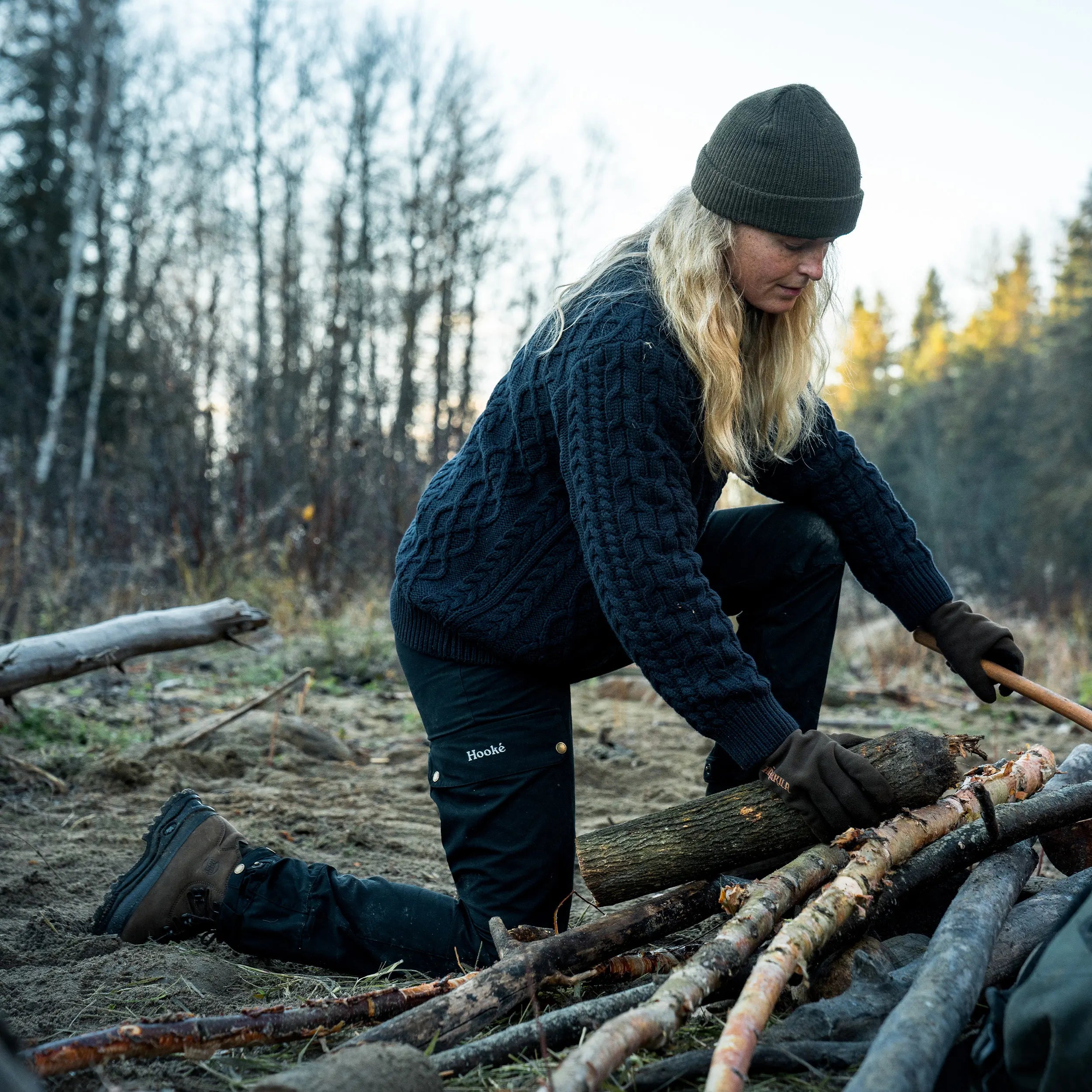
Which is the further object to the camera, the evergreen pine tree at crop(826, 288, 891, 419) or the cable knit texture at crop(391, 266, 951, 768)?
the evergreen pine tree at crop(826, 288, 891, 419)

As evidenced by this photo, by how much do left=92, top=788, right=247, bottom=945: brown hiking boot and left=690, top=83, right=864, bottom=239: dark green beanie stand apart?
6.46 feet

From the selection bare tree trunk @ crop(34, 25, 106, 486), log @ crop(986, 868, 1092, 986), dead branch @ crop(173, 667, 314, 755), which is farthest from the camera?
bare tree trunk @ crop(34, 25, 106, 486)

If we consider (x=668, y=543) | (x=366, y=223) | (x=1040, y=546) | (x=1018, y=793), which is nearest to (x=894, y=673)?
(x=1018, y=793)

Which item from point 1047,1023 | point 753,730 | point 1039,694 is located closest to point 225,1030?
point 753,730

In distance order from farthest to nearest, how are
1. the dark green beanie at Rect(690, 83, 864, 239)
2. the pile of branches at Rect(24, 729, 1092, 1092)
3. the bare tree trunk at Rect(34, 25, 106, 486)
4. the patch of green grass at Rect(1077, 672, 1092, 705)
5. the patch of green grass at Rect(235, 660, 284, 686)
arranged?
1. the bare tree trunk at Rect(34, 25, 106, 486)
2. the patch of green grass at Rect(1077, 672, 1092, 705)
3. the patch of green grass at Rect(235, 660, 284, 686)
4. the dark green beanie at Rect(690, 83, 864, 239)
5. the pile of branches at Rect(24, 729, 1092, 1092)

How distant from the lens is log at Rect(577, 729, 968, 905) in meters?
2.00

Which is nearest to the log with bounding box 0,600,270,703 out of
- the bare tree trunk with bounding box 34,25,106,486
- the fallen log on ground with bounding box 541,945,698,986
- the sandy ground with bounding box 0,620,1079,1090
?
the sandy ground with bounding box 0,620,1079,1090

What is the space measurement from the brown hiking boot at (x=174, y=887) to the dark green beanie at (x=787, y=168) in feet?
6.46

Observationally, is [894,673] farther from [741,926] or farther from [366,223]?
[366,223]

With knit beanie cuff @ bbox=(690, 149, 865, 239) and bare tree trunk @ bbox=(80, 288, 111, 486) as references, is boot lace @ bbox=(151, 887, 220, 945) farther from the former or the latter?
bare tree trunk @ bbox=(80, 288, 111, 486)

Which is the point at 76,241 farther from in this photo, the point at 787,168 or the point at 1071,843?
the point at 1071,843

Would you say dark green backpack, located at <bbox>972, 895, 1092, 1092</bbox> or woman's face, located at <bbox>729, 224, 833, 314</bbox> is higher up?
woman's face, located at <bbox>729, 224, 833, 314</bbox>

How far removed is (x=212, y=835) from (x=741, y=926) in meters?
1.40

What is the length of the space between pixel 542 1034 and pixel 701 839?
66 cm
